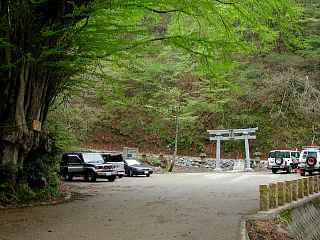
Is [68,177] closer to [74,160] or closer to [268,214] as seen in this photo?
[74,160]

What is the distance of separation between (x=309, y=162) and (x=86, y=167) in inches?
566

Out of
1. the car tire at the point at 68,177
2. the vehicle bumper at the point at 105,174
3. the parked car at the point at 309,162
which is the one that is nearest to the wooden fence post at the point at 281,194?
the vehicle bumper at the point at 105,174

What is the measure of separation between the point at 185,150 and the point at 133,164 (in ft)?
42.8

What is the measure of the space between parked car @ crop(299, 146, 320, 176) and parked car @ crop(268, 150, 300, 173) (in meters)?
3.75

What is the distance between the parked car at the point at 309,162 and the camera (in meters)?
31.6

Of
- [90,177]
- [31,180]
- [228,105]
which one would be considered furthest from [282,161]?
[31,180]

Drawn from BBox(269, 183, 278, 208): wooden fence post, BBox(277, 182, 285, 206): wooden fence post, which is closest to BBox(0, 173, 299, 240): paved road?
BBox(269, 183, 278, 208): wooden fence post

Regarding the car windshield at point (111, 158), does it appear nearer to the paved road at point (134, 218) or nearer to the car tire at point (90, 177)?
the car tire at point (90, 177)

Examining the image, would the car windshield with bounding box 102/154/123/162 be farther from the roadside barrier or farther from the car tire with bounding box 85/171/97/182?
the roadside barrier

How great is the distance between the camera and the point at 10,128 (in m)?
15.4

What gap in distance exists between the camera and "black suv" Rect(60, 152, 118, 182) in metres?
28.0

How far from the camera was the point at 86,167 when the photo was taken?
93.0 ft

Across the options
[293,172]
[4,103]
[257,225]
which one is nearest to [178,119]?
[293,172]

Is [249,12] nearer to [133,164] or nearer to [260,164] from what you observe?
[133,164]
